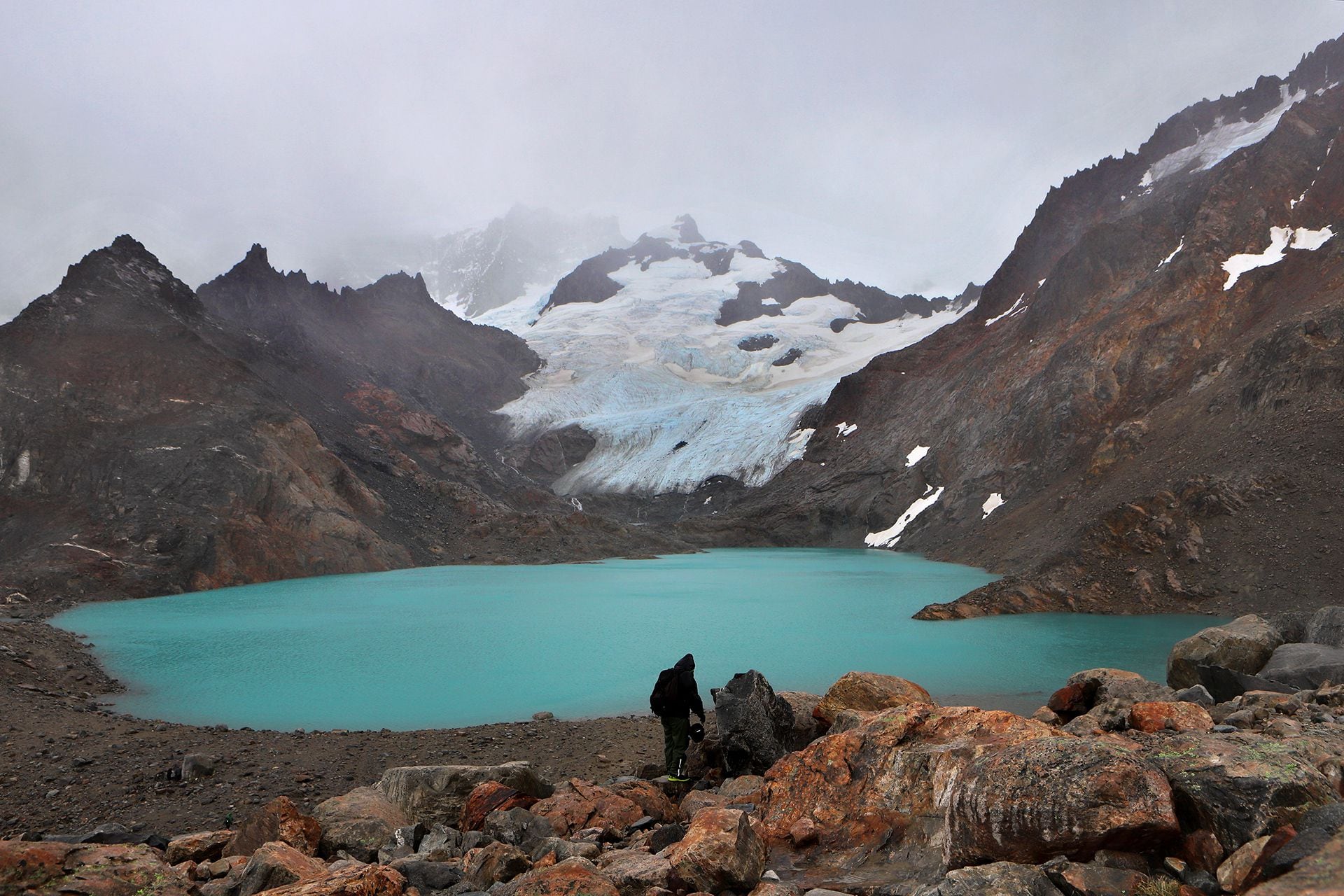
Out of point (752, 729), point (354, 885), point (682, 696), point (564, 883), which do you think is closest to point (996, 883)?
point (564, 883)

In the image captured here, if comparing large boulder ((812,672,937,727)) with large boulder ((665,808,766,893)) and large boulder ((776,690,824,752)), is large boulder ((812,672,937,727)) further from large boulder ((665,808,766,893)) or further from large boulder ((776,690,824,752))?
large boulder ((665,808,766,893))

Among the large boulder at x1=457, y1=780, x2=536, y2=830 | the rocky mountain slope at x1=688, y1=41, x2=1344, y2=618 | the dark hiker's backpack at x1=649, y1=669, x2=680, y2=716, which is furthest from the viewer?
the rocky mountain slope at x1=688, y1=41, x2=1344, y2=618

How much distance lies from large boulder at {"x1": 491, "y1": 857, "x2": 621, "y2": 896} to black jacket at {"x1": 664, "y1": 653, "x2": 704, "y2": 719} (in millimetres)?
3706

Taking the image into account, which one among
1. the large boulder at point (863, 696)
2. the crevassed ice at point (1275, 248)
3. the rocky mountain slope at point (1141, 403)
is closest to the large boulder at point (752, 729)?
the large boulder at point (863, 696)

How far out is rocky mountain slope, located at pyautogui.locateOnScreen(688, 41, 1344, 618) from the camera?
21.6 m

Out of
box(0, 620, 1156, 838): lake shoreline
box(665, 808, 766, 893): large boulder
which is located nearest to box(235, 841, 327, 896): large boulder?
box(665, 808, 766, 893): large boulder

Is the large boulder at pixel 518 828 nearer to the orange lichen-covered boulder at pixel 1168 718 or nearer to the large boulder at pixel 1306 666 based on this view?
the orange lichen-covered boulder at pixel 1168 718

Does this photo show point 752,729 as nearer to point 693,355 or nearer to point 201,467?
point 201,467

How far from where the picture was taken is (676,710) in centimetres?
830

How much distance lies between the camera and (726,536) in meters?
60.7

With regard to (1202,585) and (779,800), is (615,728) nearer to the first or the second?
(779,800)

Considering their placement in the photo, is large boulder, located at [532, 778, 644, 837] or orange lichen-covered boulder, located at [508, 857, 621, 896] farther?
large boulder, located at [532, 778, 644, 837]

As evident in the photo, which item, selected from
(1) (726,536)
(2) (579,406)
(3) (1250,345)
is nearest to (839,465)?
(1) (726,536)

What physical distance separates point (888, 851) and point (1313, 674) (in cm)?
835
